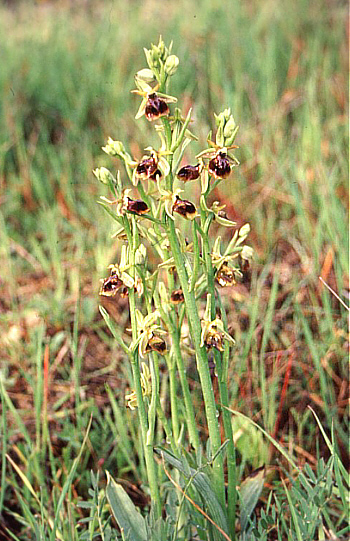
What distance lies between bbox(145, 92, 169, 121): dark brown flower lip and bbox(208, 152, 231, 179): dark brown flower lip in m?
0.11

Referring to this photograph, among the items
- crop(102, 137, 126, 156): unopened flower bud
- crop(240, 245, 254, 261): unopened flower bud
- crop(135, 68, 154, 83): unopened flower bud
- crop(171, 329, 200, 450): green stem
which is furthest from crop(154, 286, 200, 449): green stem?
crop(135, 68, 154, 83): unopened flower bud

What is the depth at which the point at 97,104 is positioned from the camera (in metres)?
3.39

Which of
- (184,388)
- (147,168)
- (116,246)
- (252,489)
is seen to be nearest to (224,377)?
(184,388)

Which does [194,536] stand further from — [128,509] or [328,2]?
[328,2]

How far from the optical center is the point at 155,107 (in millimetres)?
1004

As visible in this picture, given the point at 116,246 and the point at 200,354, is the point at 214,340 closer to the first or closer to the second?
the point at 200,354

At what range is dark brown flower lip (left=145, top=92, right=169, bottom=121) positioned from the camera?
1.00 m

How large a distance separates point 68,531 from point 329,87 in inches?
98.5

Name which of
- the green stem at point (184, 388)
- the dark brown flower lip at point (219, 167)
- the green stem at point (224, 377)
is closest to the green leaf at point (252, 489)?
the green stem at point (224, 377)

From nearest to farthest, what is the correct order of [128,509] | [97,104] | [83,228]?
[128,509]
[83,228]
[97,104]

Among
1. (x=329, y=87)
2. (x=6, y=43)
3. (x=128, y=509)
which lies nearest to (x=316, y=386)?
(x=128, y=509)

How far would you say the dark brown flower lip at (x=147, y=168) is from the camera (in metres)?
1.01

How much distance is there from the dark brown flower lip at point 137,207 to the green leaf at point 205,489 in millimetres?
413

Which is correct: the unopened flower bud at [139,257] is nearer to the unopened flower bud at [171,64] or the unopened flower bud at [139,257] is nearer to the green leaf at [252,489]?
the unopened flower bud at [171,64]
